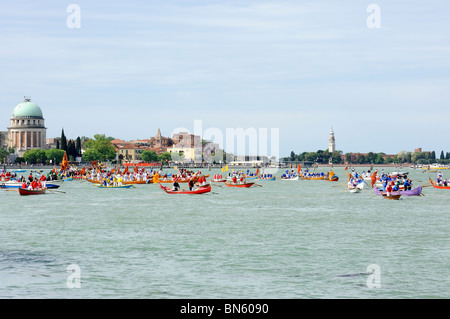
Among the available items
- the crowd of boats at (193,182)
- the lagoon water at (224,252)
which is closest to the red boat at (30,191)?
the crowd of boats at (193,182)

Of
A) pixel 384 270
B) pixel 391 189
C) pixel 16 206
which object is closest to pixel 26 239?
pixel 384 270

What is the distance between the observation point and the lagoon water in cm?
2327

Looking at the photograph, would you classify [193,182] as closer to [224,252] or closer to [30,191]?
[30,191]

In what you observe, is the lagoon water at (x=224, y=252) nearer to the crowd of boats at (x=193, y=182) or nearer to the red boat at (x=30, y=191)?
the red boat at (x=30, y=191)

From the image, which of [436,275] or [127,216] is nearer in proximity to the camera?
[436,275]

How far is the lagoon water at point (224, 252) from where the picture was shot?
2327 cm

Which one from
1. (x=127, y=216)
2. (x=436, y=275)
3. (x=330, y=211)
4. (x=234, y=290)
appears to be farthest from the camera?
(x=330, y=211)

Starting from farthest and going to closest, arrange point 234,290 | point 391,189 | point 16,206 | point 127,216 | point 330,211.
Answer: point 391,189 < point 16,206 < point 330,211 < point 127,216 < point 234,290

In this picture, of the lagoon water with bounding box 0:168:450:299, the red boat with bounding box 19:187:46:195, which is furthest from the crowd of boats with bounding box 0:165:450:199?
the lagoon water with bounding box 0:168:450:299

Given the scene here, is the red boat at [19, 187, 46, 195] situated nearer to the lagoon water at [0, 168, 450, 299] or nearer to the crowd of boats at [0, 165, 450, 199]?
the crowd of boats at [0, 165, 450, 199]

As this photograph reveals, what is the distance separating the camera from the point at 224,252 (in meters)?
31.1

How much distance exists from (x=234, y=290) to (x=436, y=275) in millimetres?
8411
